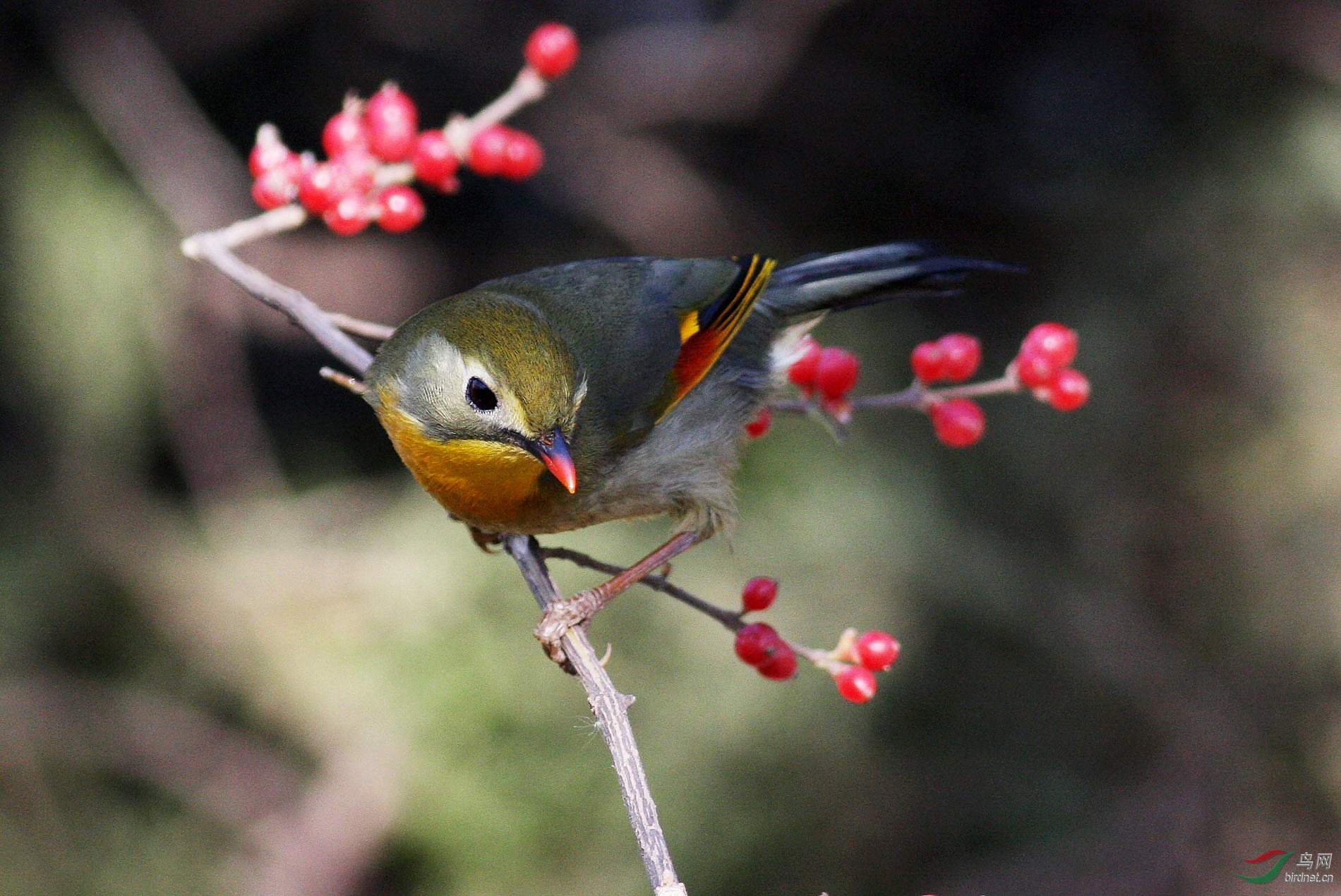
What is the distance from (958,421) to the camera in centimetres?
220

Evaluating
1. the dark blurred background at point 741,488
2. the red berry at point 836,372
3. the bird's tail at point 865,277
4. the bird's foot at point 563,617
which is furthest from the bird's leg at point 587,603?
the dark blurred background at point 741,488

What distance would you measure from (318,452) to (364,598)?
31.9 inches

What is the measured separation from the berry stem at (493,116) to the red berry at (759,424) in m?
A: 0.82

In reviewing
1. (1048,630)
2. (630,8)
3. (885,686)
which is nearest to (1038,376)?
(885,686)

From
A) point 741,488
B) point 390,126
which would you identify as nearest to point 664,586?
point 390,126

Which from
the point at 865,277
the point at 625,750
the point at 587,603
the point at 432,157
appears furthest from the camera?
the point at 865,277

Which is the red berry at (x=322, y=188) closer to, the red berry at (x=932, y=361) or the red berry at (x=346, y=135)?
the red berry at (x=346, y=135)

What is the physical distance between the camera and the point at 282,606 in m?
3.21

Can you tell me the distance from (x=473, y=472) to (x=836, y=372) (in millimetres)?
733

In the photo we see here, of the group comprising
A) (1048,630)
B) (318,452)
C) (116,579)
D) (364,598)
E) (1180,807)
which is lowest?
(1180,807)

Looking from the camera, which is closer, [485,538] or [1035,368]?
[1035,368]

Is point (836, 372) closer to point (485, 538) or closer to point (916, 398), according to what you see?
point (916, 398)

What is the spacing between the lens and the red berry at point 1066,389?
Answer: 7.06 ft

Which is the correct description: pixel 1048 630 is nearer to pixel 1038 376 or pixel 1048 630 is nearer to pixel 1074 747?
pixel 1074 747
